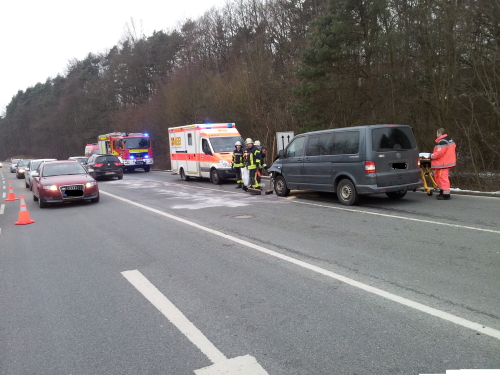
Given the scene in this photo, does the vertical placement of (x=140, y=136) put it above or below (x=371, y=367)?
above

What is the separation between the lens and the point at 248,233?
798 cm

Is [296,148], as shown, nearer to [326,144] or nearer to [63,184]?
[326,144]

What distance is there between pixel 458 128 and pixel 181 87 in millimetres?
25488

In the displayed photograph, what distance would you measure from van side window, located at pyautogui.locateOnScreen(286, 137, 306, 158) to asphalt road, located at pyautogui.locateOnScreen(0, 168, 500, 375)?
3.44 meters

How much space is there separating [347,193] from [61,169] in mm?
9501

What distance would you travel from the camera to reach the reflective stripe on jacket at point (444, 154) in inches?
420

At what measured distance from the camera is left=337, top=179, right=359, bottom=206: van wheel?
10.4 metres

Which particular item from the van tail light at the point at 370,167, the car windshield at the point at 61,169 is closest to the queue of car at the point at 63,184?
the car windshield at the point at 61,169

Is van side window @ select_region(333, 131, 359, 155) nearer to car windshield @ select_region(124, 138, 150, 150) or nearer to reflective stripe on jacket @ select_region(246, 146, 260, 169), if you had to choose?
reflective stripe on jacket @ select_region(246, 146, 260, 169)

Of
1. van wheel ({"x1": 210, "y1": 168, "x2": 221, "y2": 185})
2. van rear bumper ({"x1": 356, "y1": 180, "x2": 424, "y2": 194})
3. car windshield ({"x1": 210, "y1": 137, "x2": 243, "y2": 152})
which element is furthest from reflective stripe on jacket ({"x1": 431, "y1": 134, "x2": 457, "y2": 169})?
van wheel ({"x1": 210, "y1": 168, "x2": 221, "y2": 185})

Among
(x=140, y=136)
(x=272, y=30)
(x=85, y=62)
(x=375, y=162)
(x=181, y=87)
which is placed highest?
(x=85, y=62)

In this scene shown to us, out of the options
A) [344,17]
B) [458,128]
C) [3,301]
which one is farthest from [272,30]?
[3,301]

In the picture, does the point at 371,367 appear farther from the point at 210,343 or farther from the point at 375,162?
the point at 375,162

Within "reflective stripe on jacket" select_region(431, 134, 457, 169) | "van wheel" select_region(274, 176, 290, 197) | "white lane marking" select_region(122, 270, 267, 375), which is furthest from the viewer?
→ "van wheel" select_region(274, 176, 290, 197)
